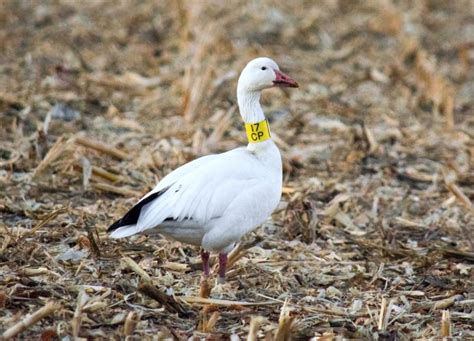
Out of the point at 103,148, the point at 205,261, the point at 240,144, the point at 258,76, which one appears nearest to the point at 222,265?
the point at 205,261

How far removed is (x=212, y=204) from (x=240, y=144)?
372cm

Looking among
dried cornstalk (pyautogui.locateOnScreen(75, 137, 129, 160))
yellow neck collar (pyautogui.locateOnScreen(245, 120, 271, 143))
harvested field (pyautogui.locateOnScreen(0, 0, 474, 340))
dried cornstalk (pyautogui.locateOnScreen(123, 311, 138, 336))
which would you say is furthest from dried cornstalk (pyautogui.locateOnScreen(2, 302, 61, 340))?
dried cornstalk (pyautogui.locateOnScreen(75, 137, 129, 160))

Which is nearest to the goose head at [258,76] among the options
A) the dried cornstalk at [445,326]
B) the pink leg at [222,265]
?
the pink leg at [222,265]

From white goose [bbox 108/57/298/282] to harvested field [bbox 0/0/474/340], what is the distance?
30 cm

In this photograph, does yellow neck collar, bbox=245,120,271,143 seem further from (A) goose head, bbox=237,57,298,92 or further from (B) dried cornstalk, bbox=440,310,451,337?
(B) dried cornstalk, bbox=440,310,451,337

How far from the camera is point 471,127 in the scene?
Result: 10.9 meters

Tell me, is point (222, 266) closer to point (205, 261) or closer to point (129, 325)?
point (205, 261)

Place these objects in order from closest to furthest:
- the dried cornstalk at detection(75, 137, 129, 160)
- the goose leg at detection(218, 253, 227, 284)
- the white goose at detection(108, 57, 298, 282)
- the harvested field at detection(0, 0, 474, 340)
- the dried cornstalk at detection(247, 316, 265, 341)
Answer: the dried cornstalk at detection(247, 316, 265, 341), the harvested field at detection(0, 0, 474, 340), the white goose at detection(108, 57, 298, 282), the goose leg at detection(218, 253, 227, 284), the dried cornstalk at detection(75, 137, 129, 160)

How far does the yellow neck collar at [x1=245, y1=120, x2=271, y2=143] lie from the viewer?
6465 millimetres

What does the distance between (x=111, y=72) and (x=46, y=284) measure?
6554 mm

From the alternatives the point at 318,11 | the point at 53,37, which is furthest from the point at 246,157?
the point at 318,11

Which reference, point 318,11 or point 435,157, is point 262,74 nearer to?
point 435,157

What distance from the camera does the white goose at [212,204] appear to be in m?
5.85

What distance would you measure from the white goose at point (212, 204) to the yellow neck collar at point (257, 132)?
144 millimetres
